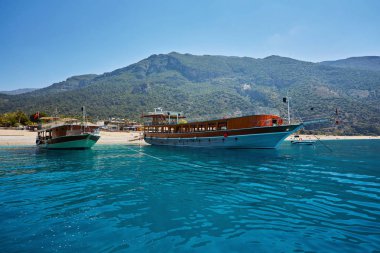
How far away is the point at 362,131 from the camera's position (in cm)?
9838

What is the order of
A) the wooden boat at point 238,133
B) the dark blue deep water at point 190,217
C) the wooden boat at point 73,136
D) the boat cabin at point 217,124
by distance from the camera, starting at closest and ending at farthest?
the dark blue deep water at point 190,217, the wooden boat at point 238,133, the boat cabin at point 217,124, the wooden boat at point 73,136

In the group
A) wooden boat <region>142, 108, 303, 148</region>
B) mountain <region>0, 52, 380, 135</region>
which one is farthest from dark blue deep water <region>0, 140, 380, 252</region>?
mountain <region>0, 52, 380, 135</region>

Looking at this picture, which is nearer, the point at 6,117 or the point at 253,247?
the point at 253,247

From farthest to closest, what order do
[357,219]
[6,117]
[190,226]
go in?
[6,117] → [357,219] → [190,226]

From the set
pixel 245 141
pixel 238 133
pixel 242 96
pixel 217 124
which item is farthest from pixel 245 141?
pixel 242 96

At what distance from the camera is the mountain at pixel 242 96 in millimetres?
102000

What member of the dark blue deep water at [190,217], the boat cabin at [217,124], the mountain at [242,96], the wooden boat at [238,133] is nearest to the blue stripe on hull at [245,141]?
the wooden boat at [238,133]

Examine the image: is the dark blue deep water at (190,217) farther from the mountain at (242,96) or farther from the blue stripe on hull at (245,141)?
the mountain at (242,96)

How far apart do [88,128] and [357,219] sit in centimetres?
3249

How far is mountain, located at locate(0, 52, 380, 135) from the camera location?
335 ft

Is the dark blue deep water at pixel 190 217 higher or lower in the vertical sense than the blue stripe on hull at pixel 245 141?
lower

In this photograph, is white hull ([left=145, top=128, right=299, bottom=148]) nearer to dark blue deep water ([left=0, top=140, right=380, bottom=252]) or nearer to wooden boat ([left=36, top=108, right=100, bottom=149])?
dark blue deep water ([left=0, top=140, right=380, bottom=252])

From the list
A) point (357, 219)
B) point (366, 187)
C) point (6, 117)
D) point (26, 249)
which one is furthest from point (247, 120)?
point (6, 117)

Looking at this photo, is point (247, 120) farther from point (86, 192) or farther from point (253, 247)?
point (253, 247)
